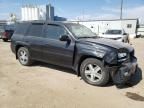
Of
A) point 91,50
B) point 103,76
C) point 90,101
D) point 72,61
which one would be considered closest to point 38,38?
point 72,61

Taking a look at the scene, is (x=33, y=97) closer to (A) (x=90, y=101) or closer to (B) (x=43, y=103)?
(B) (x=43, y=103)

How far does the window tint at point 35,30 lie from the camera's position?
285 inches

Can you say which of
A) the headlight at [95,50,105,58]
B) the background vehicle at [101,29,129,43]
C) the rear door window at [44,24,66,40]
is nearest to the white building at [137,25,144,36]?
the background vehicle at [101,29,129,43]

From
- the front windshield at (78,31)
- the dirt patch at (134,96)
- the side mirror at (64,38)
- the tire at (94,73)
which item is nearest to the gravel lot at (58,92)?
the dirt patch at (134,96)

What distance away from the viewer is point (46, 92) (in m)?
5.07

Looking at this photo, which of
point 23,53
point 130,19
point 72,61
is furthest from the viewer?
point 130,19

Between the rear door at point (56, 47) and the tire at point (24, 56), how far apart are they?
98 centimetres

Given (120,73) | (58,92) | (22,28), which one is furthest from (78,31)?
(22,28)

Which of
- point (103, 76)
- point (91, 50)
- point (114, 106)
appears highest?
point (91, 50)

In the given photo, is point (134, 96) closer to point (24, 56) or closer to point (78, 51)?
point (78, 51)

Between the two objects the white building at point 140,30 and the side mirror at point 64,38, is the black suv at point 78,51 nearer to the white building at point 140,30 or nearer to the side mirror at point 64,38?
the side mirror at point 64,38

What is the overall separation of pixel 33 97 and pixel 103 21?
36261 mm

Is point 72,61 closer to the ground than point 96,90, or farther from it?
farther from it

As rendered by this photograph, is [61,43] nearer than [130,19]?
Yes
